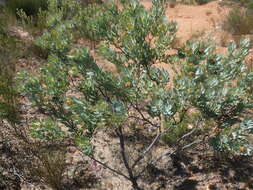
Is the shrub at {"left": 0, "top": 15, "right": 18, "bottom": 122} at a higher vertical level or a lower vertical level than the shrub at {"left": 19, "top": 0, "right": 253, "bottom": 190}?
lower

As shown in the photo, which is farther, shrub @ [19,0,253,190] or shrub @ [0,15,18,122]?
shrub @ [0,15,18,122]

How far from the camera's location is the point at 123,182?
9.11 ft

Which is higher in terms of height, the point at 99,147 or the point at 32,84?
the point at 32,84

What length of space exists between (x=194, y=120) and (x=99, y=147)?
3.54ft

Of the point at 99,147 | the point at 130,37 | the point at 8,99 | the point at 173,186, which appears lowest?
the point at 173,186

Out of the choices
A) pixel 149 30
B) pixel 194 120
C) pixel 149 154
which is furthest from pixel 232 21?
pixel 149 30

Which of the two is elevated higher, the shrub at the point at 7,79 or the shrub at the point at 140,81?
the shrub at the point at 140,81

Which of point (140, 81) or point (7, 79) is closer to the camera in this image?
point (140, 81)

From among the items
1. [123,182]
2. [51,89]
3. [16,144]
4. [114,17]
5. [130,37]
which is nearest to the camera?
[51,89]

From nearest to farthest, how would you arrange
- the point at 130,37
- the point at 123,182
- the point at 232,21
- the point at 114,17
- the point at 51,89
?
the point at 51,89
the point at 130,37
the point at 114,17
the point at 123,182
the point at 232,21

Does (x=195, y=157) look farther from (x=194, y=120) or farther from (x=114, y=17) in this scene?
(x=114, y=17)

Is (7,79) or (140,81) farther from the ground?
(140,81)

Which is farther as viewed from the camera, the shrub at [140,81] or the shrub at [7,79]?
the shrub at [7,79]

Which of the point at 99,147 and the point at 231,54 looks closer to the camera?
the point at 231,54
